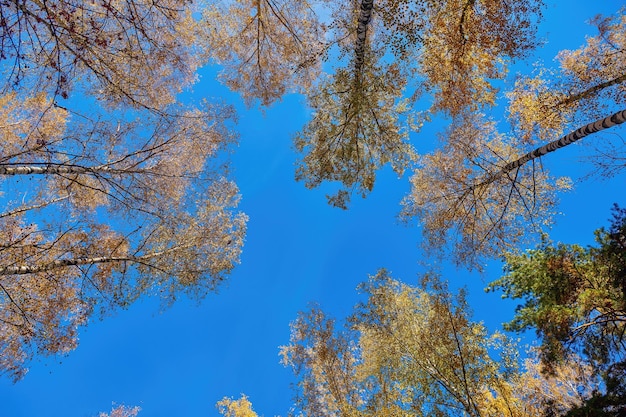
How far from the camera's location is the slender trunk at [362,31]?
23.3 ft

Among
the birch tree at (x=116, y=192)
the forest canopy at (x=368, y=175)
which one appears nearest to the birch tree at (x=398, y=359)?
the forest canopy at (x=368, y=175)

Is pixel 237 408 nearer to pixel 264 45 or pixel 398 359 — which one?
pixel 398 359

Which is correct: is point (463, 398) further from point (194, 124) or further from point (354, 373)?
point (194, 124)

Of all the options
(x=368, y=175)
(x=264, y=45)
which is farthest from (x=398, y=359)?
(x=264, y=45)

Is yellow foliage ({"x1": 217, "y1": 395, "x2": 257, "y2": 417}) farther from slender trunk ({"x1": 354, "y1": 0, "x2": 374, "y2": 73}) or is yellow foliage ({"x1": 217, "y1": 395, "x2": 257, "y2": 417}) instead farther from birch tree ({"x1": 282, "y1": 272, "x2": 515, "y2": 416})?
slender trunk ({"x1": 354, "y1": 0, "x2": 374, "y2": 73})

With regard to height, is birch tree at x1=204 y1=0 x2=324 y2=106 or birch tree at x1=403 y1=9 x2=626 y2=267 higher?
birch tree at x1=204 y1=0 x2=324 y2=106

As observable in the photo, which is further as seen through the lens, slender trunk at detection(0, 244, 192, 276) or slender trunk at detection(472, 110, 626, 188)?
slender trunk at detection(0, 244, 192, 276)

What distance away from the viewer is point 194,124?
10.3 m

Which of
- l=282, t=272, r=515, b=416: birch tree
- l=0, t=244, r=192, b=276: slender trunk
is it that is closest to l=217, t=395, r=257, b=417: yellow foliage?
l=282, t=272, r=515, b=416: birch tree

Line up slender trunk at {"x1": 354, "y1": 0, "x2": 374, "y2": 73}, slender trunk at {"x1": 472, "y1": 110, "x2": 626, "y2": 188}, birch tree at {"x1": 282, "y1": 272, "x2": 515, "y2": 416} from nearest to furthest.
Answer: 1. slender trunk at {"x1": 472, "y1": 110, "x2": 626, "y2": 188}
2. slender trunk at {"x1": 354, "y1": 0, "x2": 374, "y2": 73}
3. birch tree at {"x1": 282, "y1": 272, "x2": 515, "y2": 416}

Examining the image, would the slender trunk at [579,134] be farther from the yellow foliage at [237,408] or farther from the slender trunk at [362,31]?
the yellow foliage at [237,408]

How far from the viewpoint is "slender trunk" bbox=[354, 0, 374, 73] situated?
710cm

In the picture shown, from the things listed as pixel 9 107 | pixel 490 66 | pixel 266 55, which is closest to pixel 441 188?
pixel 490 66

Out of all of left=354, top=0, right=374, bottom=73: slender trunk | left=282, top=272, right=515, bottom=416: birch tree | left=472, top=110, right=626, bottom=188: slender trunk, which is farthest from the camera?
left=282, top=272, right=515, bottom=416: birch tree
